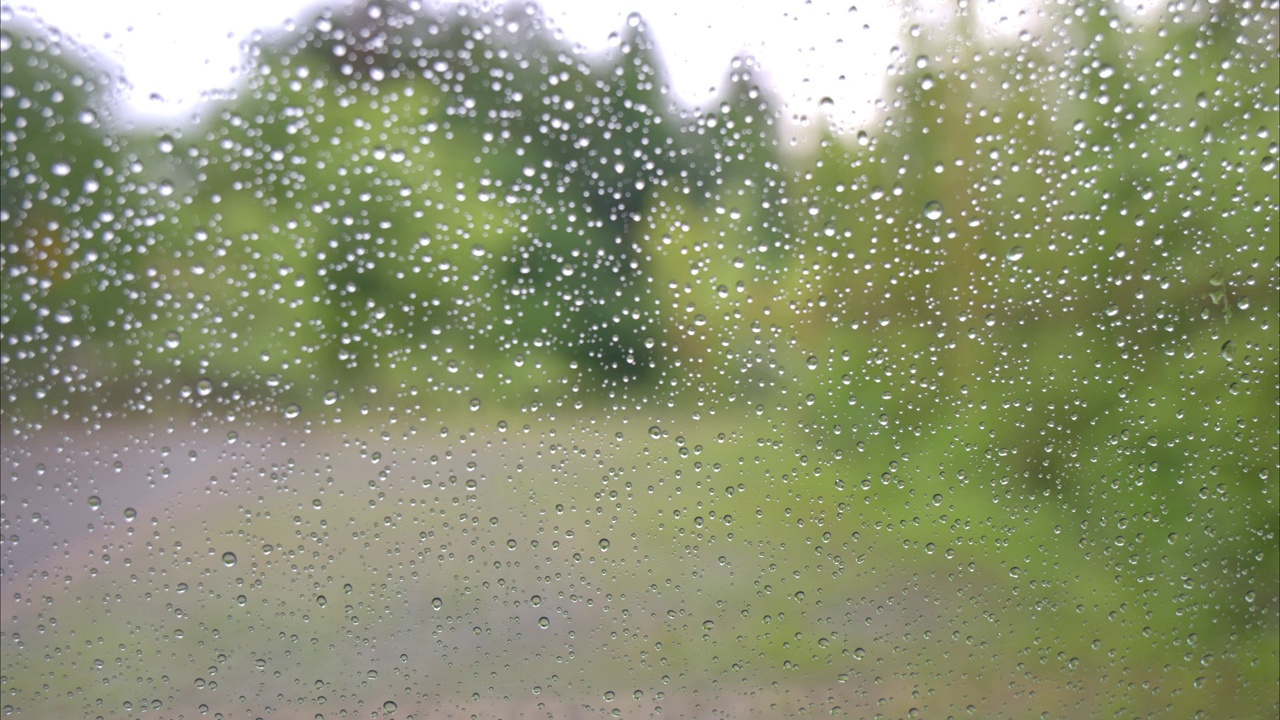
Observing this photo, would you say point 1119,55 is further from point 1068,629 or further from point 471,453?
point 471,453

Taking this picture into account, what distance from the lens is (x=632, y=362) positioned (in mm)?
932

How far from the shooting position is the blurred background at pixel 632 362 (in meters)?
0.85

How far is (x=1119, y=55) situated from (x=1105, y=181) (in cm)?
16

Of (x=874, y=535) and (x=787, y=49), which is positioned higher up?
(x=787, y=49)

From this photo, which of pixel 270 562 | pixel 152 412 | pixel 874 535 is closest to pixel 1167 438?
pixel 874 535

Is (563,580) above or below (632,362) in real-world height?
below

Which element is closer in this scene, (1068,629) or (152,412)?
(152,412)

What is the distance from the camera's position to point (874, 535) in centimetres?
98

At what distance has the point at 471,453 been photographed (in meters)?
0.92

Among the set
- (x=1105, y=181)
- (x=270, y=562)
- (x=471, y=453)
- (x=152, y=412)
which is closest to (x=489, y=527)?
(x=471, y=453)

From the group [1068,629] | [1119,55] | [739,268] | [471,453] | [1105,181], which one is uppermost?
[1119,55]

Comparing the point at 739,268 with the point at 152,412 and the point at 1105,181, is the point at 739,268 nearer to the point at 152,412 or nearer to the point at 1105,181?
the point at 1105,181

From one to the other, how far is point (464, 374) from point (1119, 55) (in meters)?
0.93

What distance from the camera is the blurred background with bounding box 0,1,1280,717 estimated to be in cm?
85
